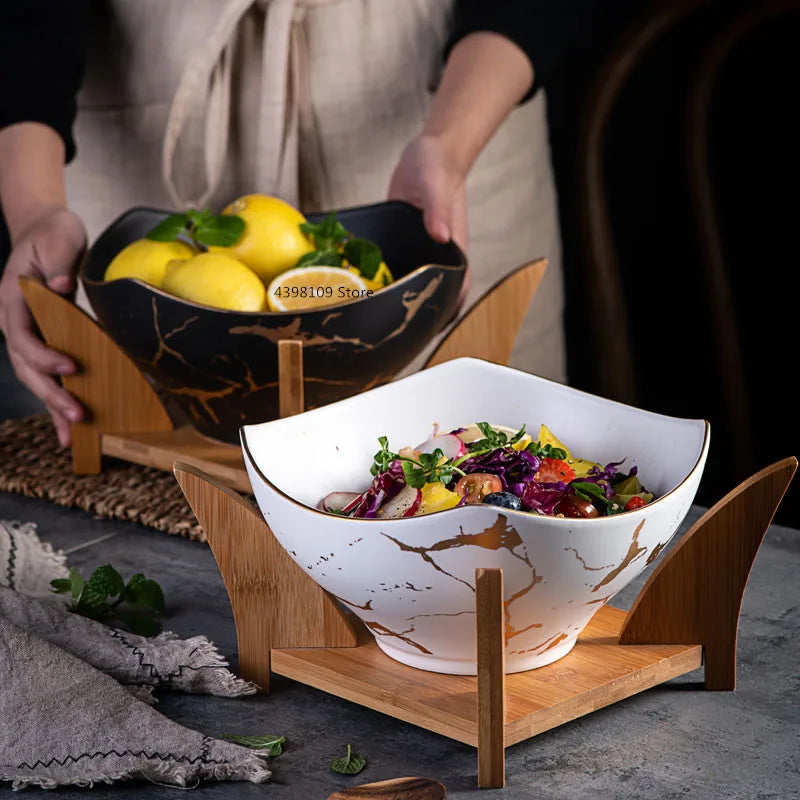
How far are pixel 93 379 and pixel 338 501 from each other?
0.47 m

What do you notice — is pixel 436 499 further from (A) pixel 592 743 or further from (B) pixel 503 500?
(A) pixel 592 743

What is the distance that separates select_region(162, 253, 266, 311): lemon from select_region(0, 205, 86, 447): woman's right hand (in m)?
0.19

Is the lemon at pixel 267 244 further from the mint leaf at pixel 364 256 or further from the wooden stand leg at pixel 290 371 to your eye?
the wooden stand leg at pixel 290 371

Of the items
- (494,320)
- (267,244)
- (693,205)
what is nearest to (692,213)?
(693,205)

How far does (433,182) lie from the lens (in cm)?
124

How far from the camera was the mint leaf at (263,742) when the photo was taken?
0.58 m

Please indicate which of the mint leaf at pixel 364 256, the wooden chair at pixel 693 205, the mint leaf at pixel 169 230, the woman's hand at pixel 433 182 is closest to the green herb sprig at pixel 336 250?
the mint leaf at pixel 364 256

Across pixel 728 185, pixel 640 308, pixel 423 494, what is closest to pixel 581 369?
pixel 640 308

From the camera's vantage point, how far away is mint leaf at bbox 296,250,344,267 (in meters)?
0.97

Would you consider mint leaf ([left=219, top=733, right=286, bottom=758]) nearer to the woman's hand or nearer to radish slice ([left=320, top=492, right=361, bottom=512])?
radish slice ([left=320, top=492, right=361, bottom=512])

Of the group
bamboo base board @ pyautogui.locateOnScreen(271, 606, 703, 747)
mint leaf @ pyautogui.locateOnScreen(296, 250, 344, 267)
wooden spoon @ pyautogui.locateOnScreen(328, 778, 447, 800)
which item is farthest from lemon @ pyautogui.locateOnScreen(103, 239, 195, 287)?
wooden spoon @ pyautogui.locateOnScreen(328, 778, 447, 800)

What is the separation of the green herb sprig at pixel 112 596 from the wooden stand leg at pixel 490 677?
0.28 meters

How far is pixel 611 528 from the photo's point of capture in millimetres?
526

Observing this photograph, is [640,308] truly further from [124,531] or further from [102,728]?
[102,728]
